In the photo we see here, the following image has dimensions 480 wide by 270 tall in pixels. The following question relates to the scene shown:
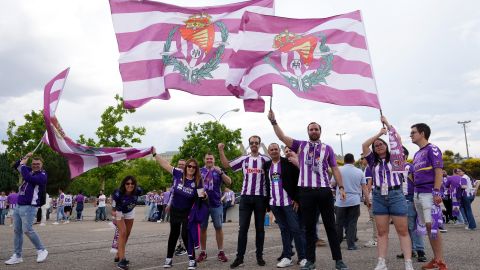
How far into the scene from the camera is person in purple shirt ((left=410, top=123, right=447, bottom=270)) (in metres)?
6.00

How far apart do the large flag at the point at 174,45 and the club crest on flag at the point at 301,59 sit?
2.93ft

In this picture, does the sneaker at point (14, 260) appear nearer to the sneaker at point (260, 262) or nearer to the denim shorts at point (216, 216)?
the denim shorts at point (216, 216)

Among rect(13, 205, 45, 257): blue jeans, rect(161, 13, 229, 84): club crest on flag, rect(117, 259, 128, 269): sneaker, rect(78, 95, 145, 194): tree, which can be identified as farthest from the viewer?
rect(78, 95, 145, 194): tree

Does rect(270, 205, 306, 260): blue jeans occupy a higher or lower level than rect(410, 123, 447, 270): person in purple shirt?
lower

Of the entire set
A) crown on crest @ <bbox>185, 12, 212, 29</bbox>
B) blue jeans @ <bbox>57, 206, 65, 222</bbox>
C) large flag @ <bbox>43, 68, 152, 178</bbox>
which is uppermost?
crown on crest @ <bbox>185, 12, 212, 29</bbox>

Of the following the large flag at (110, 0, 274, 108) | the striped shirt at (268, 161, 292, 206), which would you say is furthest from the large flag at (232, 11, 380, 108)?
the striped shirt at (268, 161, 292, 206)

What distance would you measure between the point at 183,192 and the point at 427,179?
3787mm

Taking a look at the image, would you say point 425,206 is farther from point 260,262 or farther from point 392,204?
point 260,262

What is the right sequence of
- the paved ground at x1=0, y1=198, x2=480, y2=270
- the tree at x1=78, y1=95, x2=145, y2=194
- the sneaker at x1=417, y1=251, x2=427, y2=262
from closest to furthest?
the paved ground at x1=0, y1=198, x2=480, y2=270
the sneaker at x1=417, y1=251, x2=427, y2=262
the tree at x1=78, y1=95, x2=145, y2=194

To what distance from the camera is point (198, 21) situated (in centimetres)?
800

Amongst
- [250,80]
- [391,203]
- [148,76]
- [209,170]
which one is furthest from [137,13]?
[391,203]

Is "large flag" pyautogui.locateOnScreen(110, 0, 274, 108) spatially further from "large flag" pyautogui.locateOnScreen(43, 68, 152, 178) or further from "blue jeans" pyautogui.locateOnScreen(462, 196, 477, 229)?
"blue jeans" pyautogui.locateOnScreen(462, 196, 477, 229)

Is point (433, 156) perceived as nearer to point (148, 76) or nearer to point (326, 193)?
point (326, 193)

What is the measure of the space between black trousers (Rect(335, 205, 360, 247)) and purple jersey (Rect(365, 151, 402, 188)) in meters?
3.15
